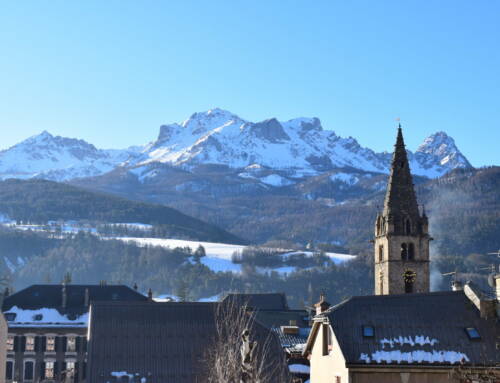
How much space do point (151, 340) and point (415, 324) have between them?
35.0 metres

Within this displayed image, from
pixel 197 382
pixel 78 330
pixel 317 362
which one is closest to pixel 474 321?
pixel 317 362

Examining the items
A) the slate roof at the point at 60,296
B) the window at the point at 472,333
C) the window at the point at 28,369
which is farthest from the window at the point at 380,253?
the slate roof at the point at 60,296

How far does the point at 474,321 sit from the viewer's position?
4822cm

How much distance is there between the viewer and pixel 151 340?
7838 cm

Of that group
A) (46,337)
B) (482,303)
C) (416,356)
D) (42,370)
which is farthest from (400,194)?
(46,337)

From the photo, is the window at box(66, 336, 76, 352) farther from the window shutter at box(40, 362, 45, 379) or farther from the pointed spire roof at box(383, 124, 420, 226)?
the pointed spire roof at box(383, 124, 420, 226)

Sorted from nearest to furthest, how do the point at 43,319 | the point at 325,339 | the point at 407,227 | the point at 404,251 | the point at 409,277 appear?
the point at 325,339 → the point at 409,277 → the point at 404,251 → the point at 407,227 → the point at 43,319

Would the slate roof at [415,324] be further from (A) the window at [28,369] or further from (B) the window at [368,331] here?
(A) the window at [28,369]

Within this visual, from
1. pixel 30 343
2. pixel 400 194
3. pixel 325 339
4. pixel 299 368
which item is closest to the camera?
pixel 325 339

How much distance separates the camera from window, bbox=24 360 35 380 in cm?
10619

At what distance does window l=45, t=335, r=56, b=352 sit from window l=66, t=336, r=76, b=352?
148 cm

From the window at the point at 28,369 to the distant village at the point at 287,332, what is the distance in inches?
4.3

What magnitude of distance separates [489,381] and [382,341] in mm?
6870

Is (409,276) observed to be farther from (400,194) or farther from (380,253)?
(400,194)
